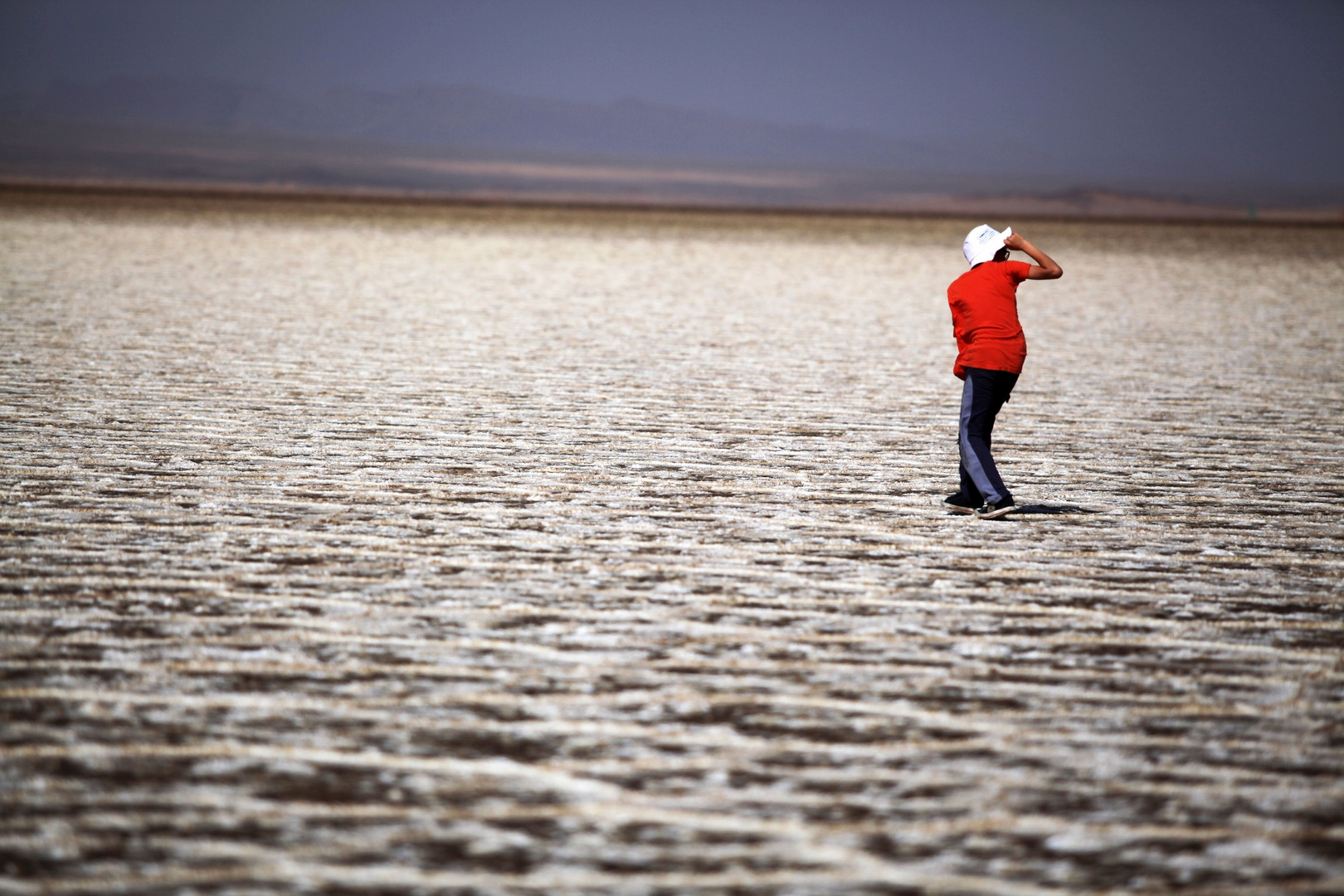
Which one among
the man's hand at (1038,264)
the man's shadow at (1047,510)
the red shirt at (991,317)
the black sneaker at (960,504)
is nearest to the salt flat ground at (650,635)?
the man's shadow at (1047,510)

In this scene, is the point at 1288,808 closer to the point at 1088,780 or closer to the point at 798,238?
the point at 1088,780

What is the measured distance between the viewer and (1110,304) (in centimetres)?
1788

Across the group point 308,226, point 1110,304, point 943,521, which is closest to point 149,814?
point 943,521

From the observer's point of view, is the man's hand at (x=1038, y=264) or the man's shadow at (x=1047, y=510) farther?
the man's shadow at (x=1047, y=510)

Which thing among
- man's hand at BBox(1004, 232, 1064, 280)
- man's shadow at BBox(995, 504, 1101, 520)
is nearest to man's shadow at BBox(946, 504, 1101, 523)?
man's shadow at BBox(995, 504, 1101, 520)

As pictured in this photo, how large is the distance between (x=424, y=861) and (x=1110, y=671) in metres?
2.21

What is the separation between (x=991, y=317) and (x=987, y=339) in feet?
0.34

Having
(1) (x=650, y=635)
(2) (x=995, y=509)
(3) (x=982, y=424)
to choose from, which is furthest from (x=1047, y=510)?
(1) (x=650, y=635)

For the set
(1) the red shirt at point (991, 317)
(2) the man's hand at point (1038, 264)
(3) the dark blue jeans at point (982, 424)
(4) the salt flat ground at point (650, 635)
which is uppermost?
(2) the man's hand at point (1038, 264)

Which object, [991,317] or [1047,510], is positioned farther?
[1047,510]

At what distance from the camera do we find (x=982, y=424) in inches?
203

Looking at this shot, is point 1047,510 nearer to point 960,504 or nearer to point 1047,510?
point 1047,510

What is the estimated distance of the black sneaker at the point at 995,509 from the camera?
5105mm

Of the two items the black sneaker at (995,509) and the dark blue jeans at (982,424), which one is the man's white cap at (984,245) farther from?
the black sneaker at (995,509)
